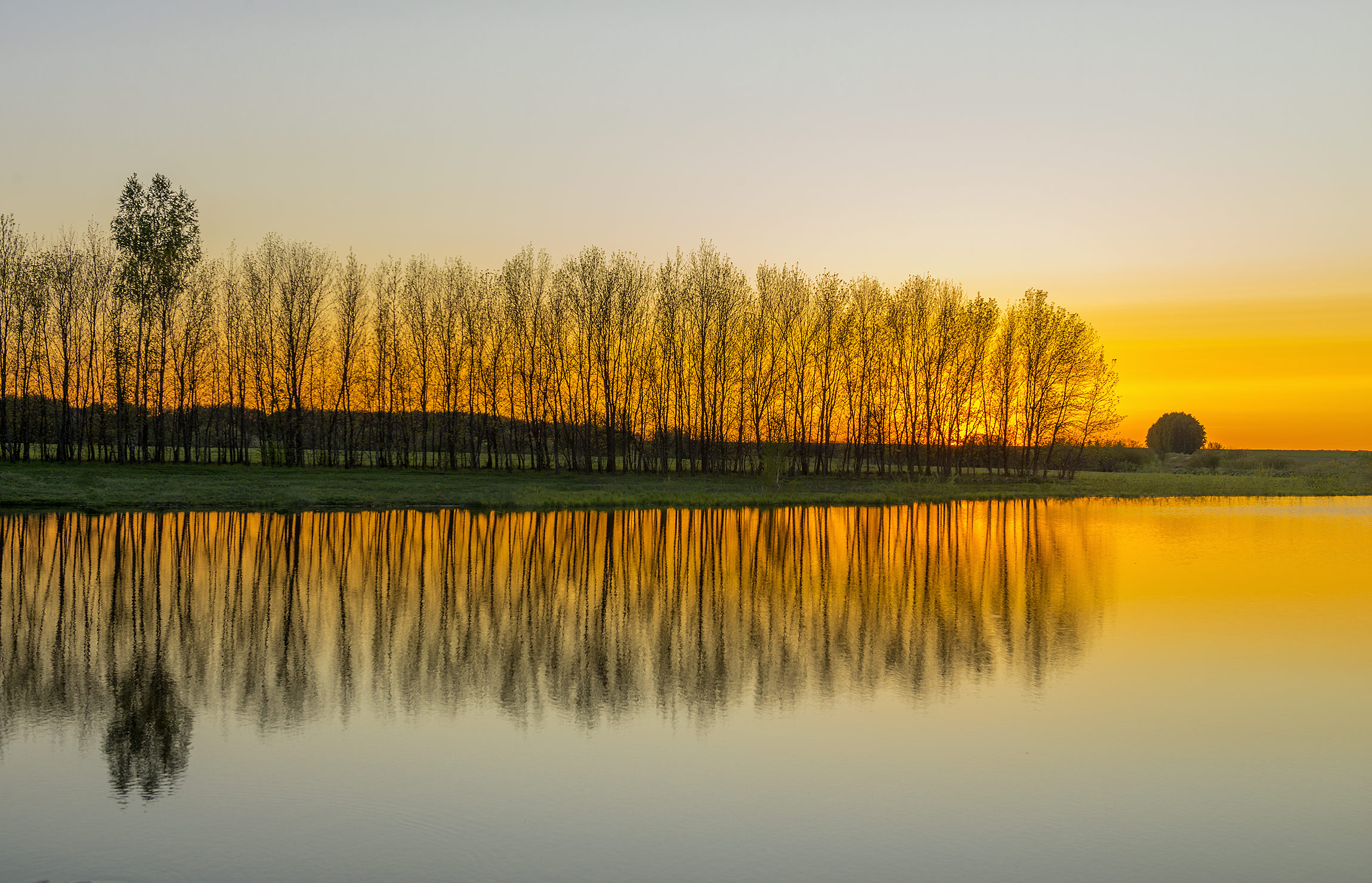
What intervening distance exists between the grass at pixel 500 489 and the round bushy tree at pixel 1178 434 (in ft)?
218

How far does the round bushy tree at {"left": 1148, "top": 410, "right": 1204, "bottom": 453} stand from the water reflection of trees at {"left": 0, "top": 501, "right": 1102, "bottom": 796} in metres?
133

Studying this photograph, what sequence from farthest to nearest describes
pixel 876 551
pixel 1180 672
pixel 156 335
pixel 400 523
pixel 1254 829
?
pixel 156 335 < pixel 400 523 < pixel 876 551 < pixel 1180 672 < pixel 1254 829

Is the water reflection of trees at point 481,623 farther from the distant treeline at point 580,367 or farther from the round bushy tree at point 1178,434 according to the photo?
→ the round bushy tree at point 1178,434

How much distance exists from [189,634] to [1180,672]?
14140 millimetres

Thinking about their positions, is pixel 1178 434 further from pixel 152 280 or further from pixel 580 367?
pixel 152 280

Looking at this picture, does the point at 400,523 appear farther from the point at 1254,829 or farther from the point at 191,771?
the point at 1254,829

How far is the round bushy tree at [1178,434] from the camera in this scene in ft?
471

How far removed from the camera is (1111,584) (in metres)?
20.7

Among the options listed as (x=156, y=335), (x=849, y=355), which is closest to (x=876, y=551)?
(x=849, y=355)

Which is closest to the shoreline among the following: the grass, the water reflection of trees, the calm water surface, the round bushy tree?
the grass

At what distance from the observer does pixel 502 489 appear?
50812mm

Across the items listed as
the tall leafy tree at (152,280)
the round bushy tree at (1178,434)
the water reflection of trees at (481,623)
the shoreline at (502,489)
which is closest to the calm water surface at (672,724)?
the water reflection of trees at (481,623)

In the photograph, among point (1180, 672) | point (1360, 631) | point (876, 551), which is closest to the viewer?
point (1180, 672)

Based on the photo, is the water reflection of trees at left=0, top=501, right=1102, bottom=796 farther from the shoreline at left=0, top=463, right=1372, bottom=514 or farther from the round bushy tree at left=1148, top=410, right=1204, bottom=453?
the round bushy tree at left=1148, top=410, right=1204, bottom=453
